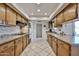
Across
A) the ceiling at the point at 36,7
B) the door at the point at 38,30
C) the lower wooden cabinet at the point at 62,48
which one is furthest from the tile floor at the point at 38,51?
the door at the point at 38,30

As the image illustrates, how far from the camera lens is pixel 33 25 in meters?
11.4

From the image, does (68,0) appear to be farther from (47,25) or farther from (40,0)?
(47,25)

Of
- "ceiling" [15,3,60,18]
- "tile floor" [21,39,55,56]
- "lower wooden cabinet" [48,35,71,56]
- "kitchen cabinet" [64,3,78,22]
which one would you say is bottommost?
"tile floor" [21,39,55,56]

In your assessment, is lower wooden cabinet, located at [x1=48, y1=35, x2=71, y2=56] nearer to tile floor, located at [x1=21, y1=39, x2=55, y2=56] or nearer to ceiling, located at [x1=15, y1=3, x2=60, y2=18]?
tile floor, located at [x1=21, y1=39, x2=55, y2=56]

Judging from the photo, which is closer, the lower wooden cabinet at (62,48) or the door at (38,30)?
the lower wooden cabinet at (62,48)

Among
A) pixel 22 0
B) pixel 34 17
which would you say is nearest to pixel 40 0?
pixel 22 0

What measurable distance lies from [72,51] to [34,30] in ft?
30.5

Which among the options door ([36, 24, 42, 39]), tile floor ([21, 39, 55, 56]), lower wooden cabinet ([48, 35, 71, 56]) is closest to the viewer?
lower wooden cabinet ([48, 35, 71, 56])

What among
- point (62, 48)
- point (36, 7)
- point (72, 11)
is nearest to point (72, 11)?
point (72, 11)

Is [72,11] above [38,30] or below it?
above

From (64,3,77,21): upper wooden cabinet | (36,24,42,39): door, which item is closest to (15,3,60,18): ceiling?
(64,3,77,21): upper wooden cabinet

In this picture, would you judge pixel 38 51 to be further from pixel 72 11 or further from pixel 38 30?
pixel 38 30

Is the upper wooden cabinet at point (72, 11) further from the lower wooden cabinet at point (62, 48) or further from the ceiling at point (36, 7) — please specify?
the ceiling at point (36, 7)

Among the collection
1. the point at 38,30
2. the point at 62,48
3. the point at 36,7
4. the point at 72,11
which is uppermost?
the point at 36,7
